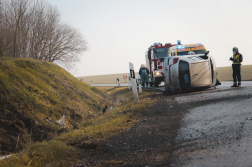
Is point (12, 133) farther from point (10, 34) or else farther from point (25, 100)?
point (10, 34)

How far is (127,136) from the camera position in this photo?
6.06 m

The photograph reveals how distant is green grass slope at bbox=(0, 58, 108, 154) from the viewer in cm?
874

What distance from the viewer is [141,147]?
511cm

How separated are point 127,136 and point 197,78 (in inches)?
330

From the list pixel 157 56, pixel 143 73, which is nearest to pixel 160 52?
pixel 157 56

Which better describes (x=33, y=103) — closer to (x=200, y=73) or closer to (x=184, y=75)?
(x=184, y=75)

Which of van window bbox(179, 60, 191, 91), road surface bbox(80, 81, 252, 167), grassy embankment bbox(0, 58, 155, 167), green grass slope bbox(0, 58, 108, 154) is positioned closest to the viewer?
road surface bbox(80, 81, 252, 167)

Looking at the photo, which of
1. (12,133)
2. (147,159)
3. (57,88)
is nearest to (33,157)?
(147,159)

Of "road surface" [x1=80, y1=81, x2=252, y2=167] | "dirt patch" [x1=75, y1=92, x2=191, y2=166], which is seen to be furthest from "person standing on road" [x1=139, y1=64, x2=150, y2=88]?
"dirt patch" [x1=75, y1=92, x2=191, y2=166]

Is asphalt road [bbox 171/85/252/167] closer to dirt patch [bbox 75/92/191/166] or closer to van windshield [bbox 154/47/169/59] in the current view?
dirt patch [bbox 75/92/191/166]

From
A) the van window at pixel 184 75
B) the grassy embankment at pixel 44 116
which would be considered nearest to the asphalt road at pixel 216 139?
the grassy embankment at pixel 44 116

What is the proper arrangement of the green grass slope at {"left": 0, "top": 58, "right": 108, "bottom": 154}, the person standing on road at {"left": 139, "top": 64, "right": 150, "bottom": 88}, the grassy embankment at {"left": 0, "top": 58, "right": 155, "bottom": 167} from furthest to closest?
the person standing on road at {"left": 139, "top": 64, "right": 150, "bottom": 88}
the green grass slope at {"left": 0, "top": 58, "right": 108, "bottom": 154}
the grassy embankment at {"left": 0, "top": 58, "right": 155, "bottom": 167}

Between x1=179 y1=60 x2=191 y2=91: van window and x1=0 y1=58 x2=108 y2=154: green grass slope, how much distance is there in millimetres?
4907

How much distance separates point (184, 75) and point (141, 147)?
9048 mm
